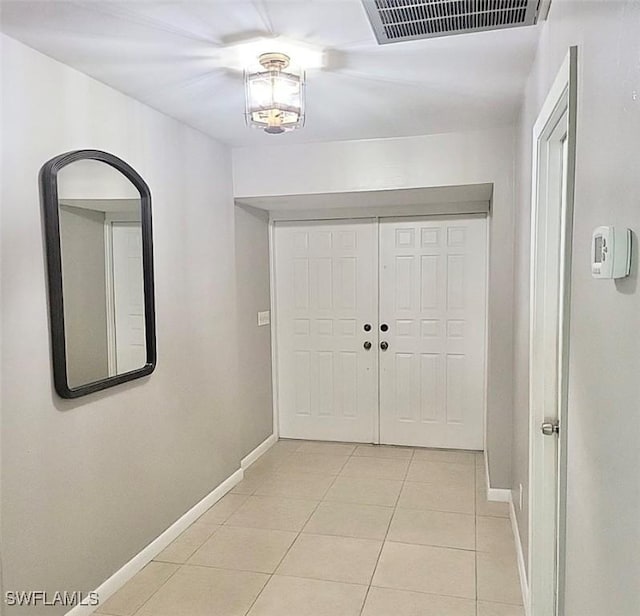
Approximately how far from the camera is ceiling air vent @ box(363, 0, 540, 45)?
1.83 m

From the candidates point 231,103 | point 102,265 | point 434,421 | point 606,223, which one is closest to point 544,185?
point 606,223

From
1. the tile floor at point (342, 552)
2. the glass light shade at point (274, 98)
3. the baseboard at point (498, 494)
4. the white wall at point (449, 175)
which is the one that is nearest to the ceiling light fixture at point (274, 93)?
the glass light shade at point (274, 98)

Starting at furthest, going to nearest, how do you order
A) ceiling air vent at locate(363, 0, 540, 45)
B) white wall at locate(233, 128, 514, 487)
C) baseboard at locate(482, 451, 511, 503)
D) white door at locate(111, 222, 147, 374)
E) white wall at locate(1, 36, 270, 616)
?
baseboard at locate(482, 451, 511, 503), white wall at locate(233, 128, 514, 487), white door at locate(111, 222, 147, 374), white wall at locate(1, 36, 270, 616), ceiling air vent at locate(363, 0, 540, 45)

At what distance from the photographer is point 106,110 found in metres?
2.63

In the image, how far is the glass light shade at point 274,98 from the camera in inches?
87.9

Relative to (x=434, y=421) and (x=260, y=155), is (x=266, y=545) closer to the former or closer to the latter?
(x=434, y=421)

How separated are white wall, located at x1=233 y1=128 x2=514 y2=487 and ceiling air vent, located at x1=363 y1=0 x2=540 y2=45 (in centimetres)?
152

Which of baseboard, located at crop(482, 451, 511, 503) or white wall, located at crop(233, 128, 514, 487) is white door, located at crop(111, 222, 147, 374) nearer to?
white wall, located at crop(233, 128, 514, 487)

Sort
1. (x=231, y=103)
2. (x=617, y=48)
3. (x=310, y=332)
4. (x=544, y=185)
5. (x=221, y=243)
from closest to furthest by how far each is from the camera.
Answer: (x=617, y=48)
(x=544, y=185)
(x=231, y=103)
(x=221, y=243)
(x=310, y=332)

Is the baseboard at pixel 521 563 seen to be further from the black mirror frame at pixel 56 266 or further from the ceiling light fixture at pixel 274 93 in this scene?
the ceiling light fixture at pixel 274 93

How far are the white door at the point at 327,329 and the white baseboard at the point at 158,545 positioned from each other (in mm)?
894

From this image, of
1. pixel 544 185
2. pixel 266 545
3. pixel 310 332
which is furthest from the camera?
pixel 310 332

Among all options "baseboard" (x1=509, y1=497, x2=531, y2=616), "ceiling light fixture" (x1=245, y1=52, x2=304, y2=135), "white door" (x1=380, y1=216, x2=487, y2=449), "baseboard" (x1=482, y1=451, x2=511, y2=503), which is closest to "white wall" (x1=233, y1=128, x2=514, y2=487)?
"baseboard" (x1=482, y1=451, x2=511, y2=503)

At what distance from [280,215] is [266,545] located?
8.86 ft
